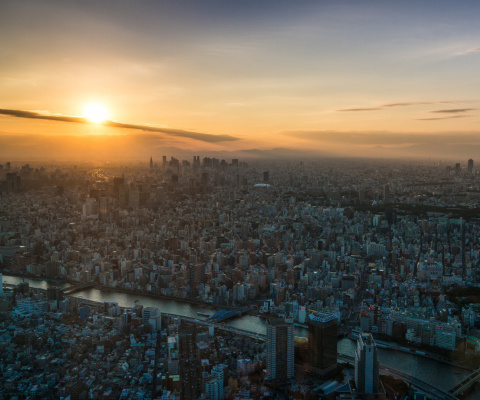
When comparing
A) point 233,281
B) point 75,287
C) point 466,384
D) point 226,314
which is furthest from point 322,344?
point 75,287

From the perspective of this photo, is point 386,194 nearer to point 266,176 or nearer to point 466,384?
point 266,176

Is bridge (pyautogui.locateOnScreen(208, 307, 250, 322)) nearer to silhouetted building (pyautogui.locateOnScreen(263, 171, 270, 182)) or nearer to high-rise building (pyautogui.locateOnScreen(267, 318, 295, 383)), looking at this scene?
high-rise building (pyautogui.locateOnScreen(267, 318, 295, 383))

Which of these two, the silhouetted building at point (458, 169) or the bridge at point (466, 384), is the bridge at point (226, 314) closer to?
the bridge at point (466, 384)

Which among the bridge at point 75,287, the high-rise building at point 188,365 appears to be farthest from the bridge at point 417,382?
the bridge at point 75,287

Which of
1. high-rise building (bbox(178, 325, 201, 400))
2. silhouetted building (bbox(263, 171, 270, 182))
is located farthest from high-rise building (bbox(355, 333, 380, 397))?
silhouetted building (bbox(263, 171, 270, 182))

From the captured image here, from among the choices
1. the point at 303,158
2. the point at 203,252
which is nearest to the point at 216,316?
the point at 203,252

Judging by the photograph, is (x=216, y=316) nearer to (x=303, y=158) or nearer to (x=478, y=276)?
(x=478, y=276)
